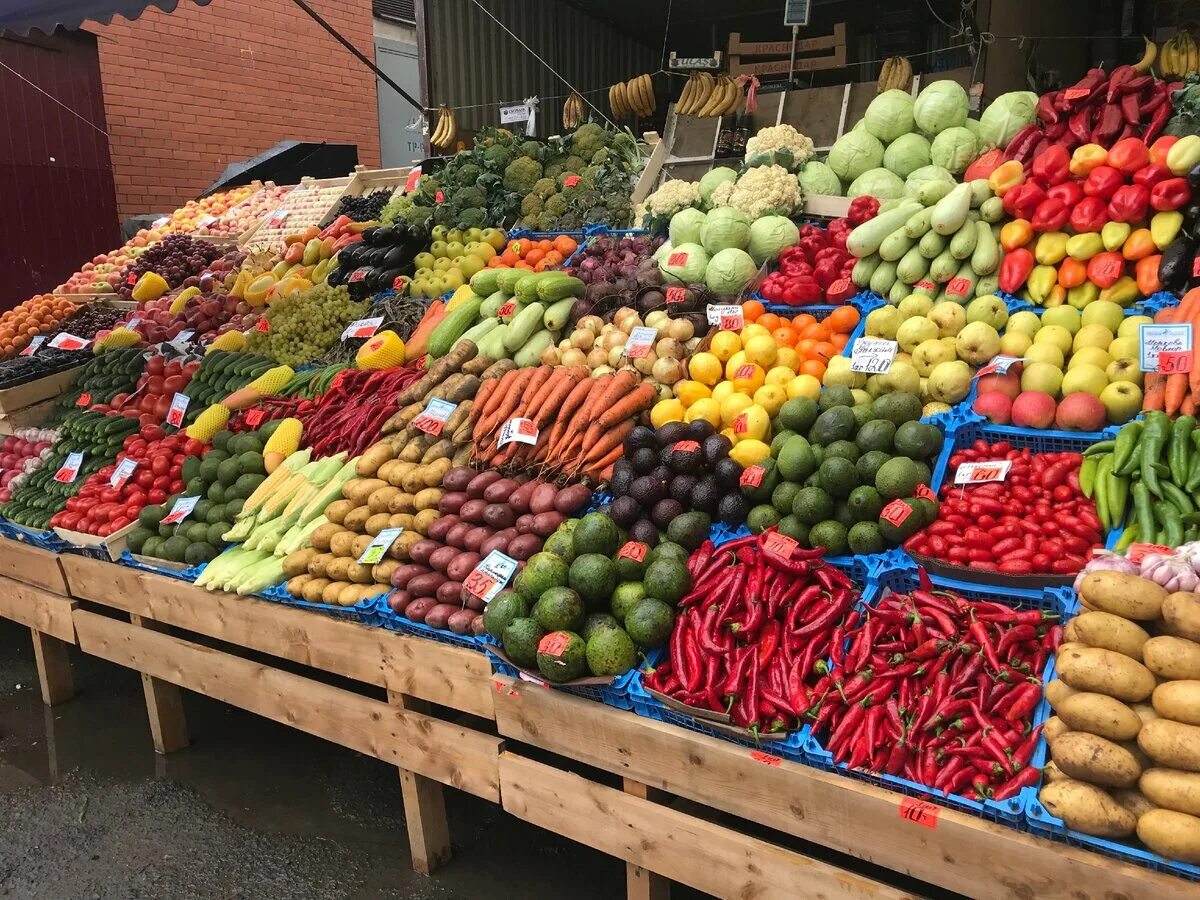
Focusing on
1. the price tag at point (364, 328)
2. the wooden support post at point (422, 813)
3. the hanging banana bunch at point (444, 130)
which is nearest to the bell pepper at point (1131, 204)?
the wooden support post at point (422, 813)

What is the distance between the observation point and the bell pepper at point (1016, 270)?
346 centimetres

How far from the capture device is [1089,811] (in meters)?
1.73

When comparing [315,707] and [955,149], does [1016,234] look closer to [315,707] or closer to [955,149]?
[955,149]

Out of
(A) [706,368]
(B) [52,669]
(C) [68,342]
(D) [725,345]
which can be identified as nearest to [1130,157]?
(D) [725,345]

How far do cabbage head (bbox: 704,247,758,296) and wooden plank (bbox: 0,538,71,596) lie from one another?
357cm

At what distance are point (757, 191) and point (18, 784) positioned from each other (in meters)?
4.67

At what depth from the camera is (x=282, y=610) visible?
3297 mm

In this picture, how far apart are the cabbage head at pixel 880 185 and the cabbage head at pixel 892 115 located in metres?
0.31

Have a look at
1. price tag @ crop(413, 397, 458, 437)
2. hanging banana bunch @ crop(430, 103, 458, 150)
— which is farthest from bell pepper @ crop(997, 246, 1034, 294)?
hanging banana bunch @ crop(430, 103, 458, 150)

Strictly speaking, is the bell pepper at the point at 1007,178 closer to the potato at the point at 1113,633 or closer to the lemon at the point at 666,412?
the lemon at the point at 666,412

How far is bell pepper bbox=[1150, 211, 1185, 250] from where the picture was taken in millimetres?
3211

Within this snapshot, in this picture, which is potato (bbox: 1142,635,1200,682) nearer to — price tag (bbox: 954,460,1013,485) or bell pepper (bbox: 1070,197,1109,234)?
price tag (bbox: 954,460,1013,485)

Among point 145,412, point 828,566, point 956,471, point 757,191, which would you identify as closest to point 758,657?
point 828,566

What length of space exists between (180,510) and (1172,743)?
3916 millimetres
